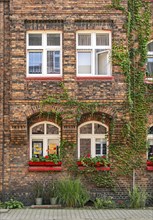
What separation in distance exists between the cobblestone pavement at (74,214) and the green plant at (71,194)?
0.55m

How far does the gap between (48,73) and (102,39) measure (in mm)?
2597

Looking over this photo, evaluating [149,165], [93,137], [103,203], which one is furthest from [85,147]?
[149,165]

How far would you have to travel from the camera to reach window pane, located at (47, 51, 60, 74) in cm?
1667

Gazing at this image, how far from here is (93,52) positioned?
1673cm

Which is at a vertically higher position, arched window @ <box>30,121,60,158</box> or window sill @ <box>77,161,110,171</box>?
arched window @ <box>30,121,60,158</box>

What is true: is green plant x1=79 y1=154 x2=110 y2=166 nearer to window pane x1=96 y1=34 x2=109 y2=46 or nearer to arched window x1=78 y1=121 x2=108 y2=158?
arched window x1=78 y1=121 x2=108 y2=158

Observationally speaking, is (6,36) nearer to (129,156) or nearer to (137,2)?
(137,2)

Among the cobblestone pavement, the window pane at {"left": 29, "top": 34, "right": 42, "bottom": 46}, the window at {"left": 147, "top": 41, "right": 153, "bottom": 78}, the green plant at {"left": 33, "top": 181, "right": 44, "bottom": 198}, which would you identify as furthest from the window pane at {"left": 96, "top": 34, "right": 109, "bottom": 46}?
the cobblestone pavement

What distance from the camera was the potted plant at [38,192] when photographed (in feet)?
51.9

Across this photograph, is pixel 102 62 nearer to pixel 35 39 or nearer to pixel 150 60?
pixel 150 60

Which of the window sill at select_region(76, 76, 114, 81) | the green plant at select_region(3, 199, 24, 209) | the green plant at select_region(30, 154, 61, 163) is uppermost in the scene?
the window sill at select_region(76, 76, 114, 81)

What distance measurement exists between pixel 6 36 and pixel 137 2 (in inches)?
216

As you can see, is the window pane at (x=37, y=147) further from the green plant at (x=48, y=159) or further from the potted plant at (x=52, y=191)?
the potted plant at (x=52, y=191)

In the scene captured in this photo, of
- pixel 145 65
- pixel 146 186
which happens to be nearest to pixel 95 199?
pixel 146 186
